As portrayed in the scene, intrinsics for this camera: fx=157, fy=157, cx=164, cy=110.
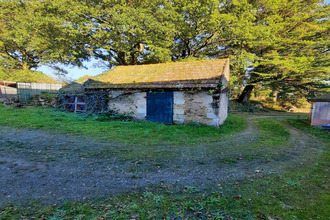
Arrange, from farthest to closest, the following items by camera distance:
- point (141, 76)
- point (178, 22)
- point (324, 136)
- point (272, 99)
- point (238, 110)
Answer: point (272, 99) < point (238, 110) < point (178, 22) < point (141, 76) < point (324, 136)

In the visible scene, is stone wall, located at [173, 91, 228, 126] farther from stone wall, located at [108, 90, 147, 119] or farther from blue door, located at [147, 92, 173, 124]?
stone wall, located at [108, 90, 147, 119]

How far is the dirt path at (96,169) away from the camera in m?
3.05

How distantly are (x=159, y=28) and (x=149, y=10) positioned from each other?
2483 millimetres

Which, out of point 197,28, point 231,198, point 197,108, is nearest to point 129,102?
point 197,108

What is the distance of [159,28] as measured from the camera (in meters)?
14.0

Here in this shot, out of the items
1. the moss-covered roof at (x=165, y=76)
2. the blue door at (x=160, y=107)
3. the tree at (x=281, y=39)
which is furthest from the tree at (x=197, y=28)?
the blue door at (x=160, y=107)

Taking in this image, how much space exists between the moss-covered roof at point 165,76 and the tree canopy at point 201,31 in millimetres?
3386

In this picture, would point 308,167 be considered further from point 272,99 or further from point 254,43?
point 272,99

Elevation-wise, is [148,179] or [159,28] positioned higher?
[159,28]

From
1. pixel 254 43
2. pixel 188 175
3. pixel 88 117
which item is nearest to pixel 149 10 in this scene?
pixel 254 43

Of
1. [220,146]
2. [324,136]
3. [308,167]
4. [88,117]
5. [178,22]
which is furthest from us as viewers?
[178,22]

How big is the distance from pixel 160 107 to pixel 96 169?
21.7 feet

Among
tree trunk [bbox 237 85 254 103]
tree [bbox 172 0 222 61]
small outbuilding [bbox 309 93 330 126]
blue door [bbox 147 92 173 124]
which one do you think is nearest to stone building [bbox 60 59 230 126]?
blue door [bbox 147 92 173 124]

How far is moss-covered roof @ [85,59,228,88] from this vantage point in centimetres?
967
